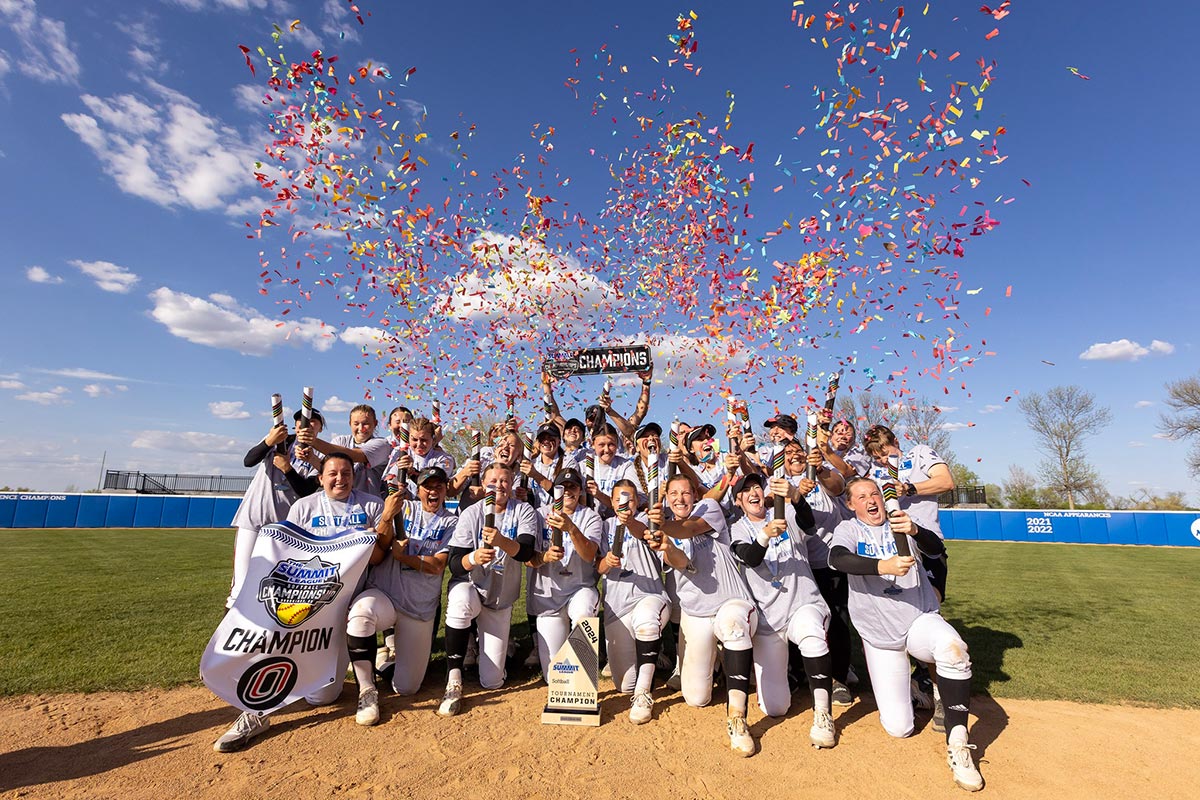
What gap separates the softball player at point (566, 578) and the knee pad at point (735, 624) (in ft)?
4.07

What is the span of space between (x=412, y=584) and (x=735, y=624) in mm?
2942

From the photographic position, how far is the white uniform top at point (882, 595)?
4.48 metres

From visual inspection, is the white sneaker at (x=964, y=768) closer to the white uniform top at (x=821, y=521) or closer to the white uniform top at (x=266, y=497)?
the white uniform top at (x=821, y=521)

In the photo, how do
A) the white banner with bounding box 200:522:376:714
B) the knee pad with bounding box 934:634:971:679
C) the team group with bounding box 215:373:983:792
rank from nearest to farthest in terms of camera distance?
1. the knee pad with bounding box 934:634:971:679
2. the white banner with bounding box 200:522:376:714
3. the team group with bounding box 215:373:983:792

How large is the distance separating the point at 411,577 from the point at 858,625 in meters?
3.96

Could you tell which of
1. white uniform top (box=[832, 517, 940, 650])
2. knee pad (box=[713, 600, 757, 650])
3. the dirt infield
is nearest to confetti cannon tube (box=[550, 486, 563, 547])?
the dirt infield

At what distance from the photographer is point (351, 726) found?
4.47 metres

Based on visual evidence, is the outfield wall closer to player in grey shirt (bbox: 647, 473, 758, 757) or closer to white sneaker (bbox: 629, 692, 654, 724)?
player in grey shirt (bbox: 647, 473, 758, 757)

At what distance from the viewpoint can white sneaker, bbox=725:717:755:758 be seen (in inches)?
160

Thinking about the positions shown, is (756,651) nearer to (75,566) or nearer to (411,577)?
(411,577)

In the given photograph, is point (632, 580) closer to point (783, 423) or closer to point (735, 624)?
point (735, 624)

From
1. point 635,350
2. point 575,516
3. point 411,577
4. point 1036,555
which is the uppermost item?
point 635,350

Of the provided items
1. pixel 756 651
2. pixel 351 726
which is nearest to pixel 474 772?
pixel 351 726

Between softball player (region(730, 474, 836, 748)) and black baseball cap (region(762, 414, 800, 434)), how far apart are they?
0.94 m
